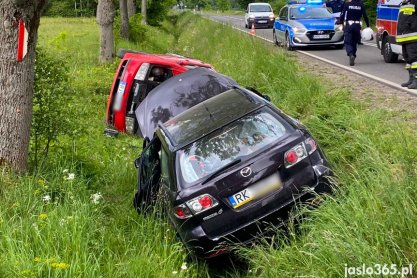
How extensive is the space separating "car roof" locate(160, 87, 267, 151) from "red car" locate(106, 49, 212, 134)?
10.0 feet

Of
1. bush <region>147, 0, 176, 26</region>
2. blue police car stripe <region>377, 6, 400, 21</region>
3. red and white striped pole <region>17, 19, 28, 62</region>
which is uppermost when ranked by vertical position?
red and white striped pole <region>17, 19, 28, 62</region>

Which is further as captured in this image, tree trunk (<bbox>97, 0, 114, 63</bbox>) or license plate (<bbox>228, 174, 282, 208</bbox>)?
tree trunk (<bbox>97, 0, 114, 63</bbox>)

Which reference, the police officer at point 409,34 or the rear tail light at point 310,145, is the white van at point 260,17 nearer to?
the police officer at point 409,34

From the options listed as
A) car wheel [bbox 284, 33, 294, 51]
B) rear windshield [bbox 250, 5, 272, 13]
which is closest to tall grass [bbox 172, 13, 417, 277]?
car wheel [bbox 284, 33, 294, 51]

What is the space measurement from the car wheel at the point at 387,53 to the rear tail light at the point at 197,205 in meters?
10.3

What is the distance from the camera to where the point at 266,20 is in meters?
32.8

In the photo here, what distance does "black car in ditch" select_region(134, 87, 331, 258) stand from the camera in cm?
458

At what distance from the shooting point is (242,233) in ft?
15.0

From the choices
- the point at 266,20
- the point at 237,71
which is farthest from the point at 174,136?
the point at 266,20

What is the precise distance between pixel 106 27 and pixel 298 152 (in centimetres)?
1303

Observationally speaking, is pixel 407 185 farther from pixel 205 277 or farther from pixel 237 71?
pixel 237 71

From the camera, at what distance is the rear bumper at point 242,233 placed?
4.54 m

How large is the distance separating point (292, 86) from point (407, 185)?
5828 mm

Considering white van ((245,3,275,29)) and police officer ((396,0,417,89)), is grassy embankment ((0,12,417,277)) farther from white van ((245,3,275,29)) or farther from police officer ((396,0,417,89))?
white van ((245,3,275,29))
